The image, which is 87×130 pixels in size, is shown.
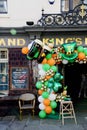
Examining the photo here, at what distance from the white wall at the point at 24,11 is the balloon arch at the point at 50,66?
67.8 inches

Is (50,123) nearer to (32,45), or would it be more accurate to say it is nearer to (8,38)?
(32,45)

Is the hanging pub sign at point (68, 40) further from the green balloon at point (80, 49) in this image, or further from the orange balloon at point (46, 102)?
the orange balloon at point (46, 102)

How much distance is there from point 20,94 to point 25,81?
1.83 feet

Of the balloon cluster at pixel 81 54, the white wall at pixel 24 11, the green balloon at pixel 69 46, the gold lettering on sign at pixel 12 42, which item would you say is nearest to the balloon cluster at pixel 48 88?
the green balloon at pixel 69 46

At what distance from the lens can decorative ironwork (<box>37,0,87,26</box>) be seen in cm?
1499

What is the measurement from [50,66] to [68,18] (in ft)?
7.17

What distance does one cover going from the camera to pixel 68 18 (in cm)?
1504

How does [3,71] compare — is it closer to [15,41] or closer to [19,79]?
[19,79]

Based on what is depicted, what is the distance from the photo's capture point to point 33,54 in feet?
45.6

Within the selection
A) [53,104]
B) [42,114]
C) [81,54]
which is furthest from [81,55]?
[42,114]

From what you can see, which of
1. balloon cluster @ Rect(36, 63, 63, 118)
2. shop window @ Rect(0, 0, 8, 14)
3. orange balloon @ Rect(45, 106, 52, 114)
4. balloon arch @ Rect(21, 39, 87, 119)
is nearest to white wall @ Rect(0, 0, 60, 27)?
shop window @ Rect(0, 0, 8, 14)

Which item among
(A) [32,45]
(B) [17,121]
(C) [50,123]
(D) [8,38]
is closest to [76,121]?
(C) [50,123]

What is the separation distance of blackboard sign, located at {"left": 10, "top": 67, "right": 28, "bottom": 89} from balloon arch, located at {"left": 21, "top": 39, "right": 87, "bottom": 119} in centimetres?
133

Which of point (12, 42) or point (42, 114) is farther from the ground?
point (12, 42)
